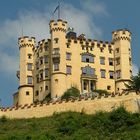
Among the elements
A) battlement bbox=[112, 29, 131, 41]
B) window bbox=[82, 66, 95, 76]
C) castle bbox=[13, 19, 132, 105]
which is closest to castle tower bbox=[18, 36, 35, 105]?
castle bbox=[13, 19, 132, 105]

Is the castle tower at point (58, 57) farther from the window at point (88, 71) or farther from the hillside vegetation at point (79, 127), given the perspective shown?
the hillside vegetation at point (79, 127)

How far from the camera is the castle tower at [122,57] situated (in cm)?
10094

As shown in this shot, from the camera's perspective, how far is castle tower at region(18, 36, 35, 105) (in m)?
101

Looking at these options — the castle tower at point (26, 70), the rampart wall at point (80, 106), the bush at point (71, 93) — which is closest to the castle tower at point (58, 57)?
the bush at point (71, 93)

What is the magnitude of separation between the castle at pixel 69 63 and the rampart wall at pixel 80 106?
63.5ft

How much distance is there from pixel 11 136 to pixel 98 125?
8907 millimetres

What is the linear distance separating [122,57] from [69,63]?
345 inches

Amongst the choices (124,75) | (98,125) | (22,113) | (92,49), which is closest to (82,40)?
(92,49)

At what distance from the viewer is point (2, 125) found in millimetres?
73125

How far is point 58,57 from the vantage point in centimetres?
9819

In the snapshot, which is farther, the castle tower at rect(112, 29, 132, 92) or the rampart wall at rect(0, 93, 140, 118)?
the castle tower at rect(112, 29, 132, 92)

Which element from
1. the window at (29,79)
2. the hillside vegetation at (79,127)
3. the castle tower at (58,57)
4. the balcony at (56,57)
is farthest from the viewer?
the window at (29,79)

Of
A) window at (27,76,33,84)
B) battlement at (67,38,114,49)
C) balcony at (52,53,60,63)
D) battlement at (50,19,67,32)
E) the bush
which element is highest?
battlement at (50,19,67,32)

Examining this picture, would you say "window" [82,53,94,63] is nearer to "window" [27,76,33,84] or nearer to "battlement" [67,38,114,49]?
"battlement" [67,38,114,49]
